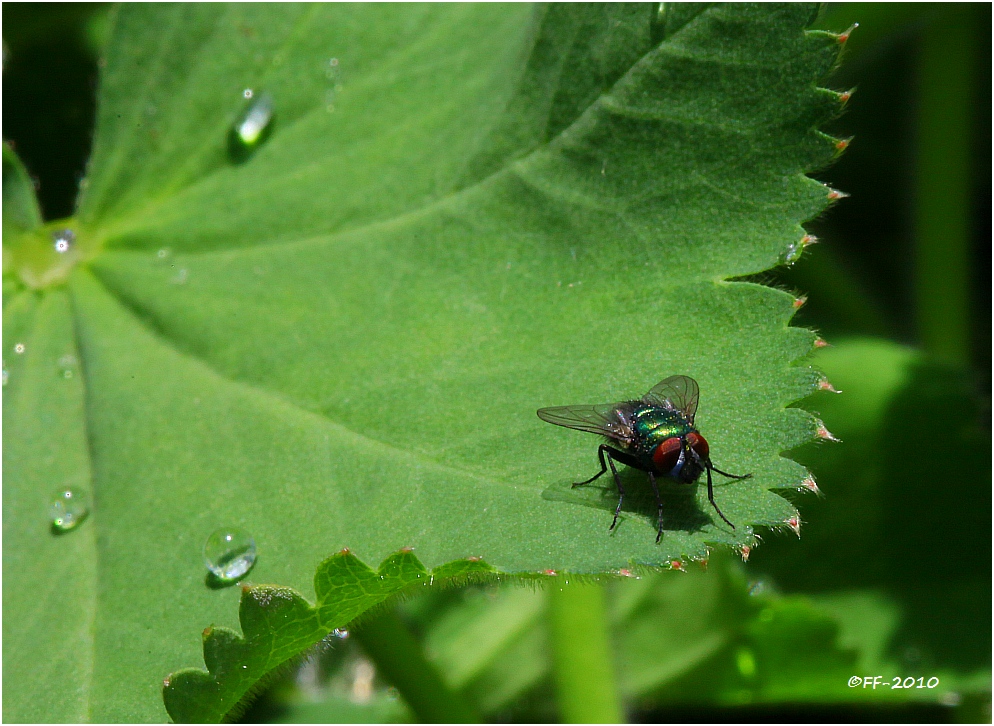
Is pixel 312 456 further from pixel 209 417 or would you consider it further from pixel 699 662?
pixel 699 662

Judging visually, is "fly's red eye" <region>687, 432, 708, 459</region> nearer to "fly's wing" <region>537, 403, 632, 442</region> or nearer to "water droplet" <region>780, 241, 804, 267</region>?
"fly's wing" <region>537, 403, 632, 442</region>

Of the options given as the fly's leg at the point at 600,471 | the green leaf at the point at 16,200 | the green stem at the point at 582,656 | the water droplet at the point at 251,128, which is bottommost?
the green stem at the point at 582,656

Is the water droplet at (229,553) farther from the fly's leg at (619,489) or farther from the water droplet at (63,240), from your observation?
the water droplet at (63,240)

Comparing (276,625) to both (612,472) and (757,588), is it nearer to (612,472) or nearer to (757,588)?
(612,472)

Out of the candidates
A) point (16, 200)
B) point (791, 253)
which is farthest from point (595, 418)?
point (16, 200)

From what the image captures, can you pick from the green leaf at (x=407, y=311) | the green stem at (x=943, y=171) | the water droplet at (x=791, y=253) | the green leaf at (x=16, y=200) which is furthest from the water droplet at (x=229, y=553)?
the green stem at (x=943, y=171)
